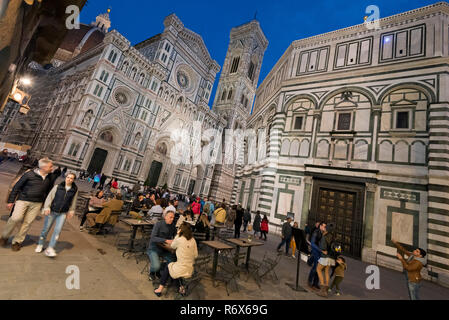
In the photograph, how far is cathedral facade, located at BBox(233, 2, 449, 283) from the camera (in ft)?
30.7

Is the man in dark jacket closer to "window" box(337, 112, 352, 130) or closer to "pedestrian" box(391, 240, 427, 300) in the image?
"pedestrian" box(391, 240, 427, 300)

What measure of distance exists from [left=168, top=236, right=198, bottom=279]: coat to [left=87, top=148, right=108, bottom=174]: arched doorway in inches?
997

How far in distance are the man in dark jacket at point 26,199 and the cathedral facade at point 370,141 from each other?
10918 mm

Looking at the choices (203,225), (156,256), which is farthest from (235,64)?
(156,256)

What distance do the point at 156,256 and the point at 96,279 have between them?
100cm

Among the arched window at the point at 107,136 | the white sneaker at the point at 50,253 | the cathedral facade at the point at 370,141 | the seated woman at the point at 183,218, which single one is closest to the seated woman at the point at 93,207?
the white sneaker at the point at 50,253

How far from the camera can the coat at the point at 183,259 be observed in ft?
10.6

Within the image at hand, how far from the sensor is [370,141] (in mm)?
11086

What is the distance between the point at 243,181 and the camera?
59.5 feet

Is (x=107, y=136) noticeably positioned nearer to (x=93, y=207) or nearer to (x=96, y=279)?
(x=93, y=207)

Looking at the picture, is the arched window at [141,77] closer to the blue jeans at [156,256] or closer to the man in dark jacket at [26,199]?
the man in dark jacket at [26,199]

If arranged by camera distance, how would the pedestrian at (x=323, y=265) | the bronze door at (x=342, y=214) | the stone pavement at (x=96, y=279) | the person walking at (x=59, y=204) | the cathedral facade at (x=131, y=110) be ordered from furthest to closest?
the cathedral facade at (x=131, y=110) < the bronze door at (x=342, y=214) < the pedestrian at (x=323, y=265) < the person walking at (x=59, y=204) < the stone pavement at (x=96, y=279)

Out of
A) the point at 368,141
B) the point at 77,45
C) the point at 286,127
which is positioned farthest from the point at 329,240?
the point at 77,45

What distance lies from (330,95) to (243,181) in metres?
9.66
